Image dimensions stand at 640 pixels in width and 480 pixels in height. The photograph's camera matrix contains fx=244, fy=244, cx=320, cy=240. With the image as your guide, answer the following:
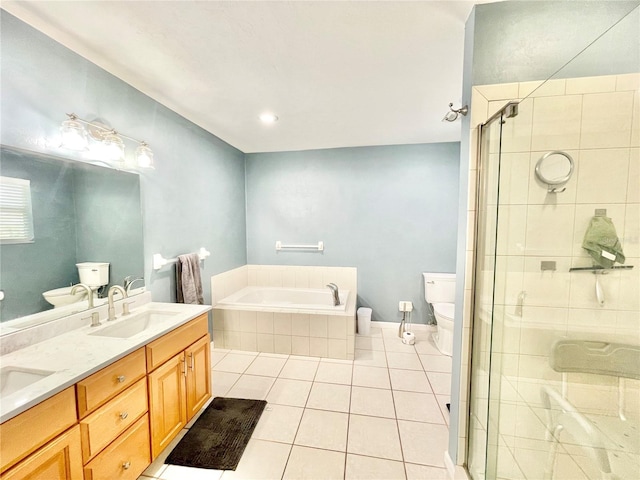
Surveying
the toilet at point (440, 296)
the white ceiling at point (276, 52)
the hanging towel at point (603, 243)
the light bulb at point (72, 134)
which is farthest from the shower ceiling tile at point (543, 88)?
the light bulb at point (72, 134)

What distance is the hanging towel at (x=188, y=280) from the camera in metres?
2.23

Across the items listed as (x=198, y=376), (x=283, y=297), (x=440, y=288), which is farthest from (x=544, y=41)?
(x=283, y=297)

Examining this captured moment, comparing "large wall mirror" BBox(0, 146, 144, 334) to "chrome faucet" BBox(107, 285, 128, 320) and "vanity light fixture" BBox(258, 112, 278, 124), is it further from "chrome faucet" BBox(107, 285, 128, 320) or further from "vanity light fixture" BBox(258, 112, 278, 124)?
"vanity light fixture" BBox(258, 112, 278, 124)

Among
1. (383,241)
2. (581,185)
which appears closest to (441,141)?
(383,241)

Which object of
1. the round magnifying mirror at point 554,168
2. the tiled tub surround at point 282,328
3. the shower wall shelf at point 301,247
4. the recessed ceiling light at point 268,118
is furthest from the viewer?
the shower wall shelf at point 301,247

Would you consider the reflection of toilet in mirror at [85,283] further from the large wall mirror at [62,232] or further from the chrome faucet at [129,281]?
the chrome faucet at [129,281]

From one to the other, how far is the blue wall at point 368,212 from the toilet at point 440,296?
179 millimetres

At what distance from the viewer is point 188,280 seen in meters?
2.27

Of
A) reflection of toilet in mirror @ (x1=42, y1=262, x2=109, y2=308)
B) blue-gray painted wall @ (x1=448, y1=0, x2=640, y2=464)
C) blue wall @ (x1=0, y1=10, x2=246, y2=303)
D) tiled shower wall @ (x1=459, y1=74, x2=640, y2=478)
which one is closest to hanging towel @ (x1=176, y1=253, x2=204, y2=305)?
blue wall @ (x1=0, y1=10, x2=246, y2=303)

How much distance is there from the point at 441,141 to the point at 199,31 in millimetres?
2819

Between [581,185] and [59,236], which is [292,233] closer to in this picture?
[59,236]

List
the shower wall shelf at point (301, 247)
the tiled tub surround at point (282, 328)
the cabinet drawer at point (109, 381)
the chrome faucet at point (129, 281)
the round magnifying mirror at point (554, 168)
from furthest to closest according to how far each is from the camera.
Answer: the shower wall shelf at point (301, 247)
the tiled tub surround at point (282, 328)
the chrome faucet at point (129, 281)
the round magnifying mirror at point (554, 168)
the cabinet drawer at point (109, 381)

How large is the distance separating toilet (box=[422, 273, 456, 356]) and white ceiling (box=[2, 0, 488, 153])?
186cm

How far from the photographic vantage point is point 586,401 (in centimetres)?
123
